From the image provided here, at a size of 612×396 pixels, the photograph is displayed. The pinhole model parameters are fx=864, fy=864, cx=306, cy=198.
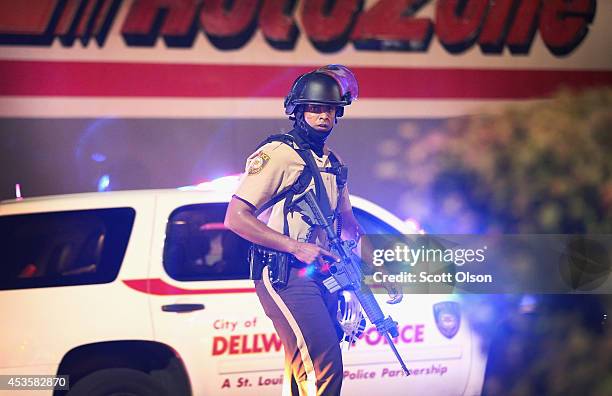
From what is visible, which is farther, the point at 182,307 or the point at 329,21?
the point at 329,21

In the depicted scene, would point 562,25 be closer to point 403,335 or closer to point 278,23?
point 278,23

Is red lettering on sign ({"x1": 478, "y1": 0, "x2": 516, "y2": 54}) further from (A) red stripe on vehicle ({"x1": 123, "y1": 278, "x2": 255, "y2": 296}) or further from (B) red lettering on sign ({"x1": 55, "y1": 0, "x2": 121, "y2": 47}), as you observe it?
(A) red stripe on vehicle ({"x1": 123, "y1": 278, "x2": 255, "y2": 296})

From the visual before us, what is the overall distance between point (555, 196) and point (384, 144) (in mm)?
1823

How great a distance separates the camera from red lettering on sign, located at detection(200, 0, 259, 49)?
6250 mm

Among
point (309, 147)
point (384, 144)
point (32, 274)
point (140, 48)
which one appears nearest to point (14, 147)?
point (140, 48)

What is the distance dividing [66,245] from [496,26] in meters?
3.89

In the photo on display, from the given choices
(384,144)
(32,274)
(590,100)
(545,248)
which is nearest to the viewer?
(32,274)

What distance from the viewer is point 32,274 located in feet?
14.1

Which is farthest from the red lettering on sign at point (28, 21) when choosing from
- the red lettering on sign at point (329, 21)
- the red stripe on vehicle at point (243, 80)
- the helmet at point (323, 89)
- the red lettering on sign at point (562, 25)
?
the red lettering on sign at point (562, 25)

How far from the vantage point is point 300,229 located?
359 centimetres

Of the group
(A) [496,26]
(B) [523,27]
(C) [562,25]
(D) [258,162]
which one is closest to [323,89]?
(D) [258,162]

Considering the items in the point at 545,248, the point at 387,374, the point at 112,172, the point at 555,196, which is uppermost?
the point at 112,172

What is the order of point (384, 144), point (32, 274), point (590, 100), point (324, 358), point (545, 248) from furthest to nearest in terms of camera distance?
point (384, 144) → point (590, 100) → point (545, 248) → point (32, 274) → point (324, 358)

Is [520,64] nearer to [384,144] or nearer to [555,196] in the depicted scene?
[384,144]
